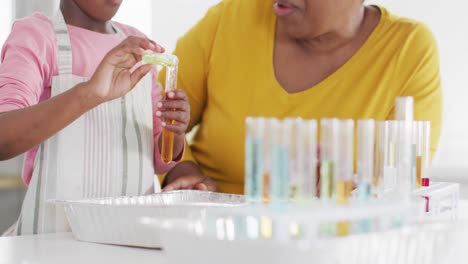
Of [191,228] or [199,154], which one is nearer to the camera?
[191,228]

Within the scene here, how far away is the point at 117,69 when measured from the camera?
1.13 metres

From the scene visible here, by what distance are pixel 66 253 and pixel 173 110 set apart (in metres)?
0.46

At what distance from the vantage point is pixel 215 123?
5.09 ft

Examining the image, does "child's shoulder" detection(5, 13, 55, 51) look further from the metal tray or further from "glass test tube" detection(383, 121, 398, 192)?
"glass test tube" detection(383, 121, 398, 192)

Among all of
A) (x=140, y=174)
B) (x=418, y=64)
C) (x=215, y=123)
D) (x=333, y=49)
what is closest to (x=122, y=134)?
(x=140, y=174)

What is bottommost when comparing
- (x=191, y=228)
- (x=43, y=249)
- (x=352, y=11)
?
(x=43, y=249)

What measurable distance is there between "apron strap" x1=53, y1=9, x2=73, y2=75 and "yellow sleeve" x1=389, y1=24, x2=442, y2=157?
0.70 m

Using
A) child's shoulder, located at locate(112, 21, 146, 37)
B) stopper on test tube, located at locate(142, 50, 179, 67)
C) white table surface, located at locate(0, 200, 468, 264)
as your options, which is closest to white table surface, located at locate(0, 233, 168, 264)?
white table surface, located at locate(0, 200, 468, 264)

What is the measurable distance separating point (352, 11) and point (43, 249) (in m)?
0.90

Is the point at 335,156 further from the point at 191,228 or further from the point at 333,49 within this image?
the point at 333,49

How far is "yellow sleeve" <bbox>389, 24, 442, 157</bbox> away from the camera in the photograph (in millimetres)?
1490

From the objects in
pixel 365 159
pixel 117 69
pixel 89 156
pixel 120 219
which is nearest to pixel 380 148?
pixel 365 159

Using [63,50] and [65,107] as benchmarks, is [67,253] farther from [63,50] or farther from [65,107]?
[63,50]

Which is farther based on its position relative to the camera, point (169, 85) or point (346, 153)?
point (169, 85)
